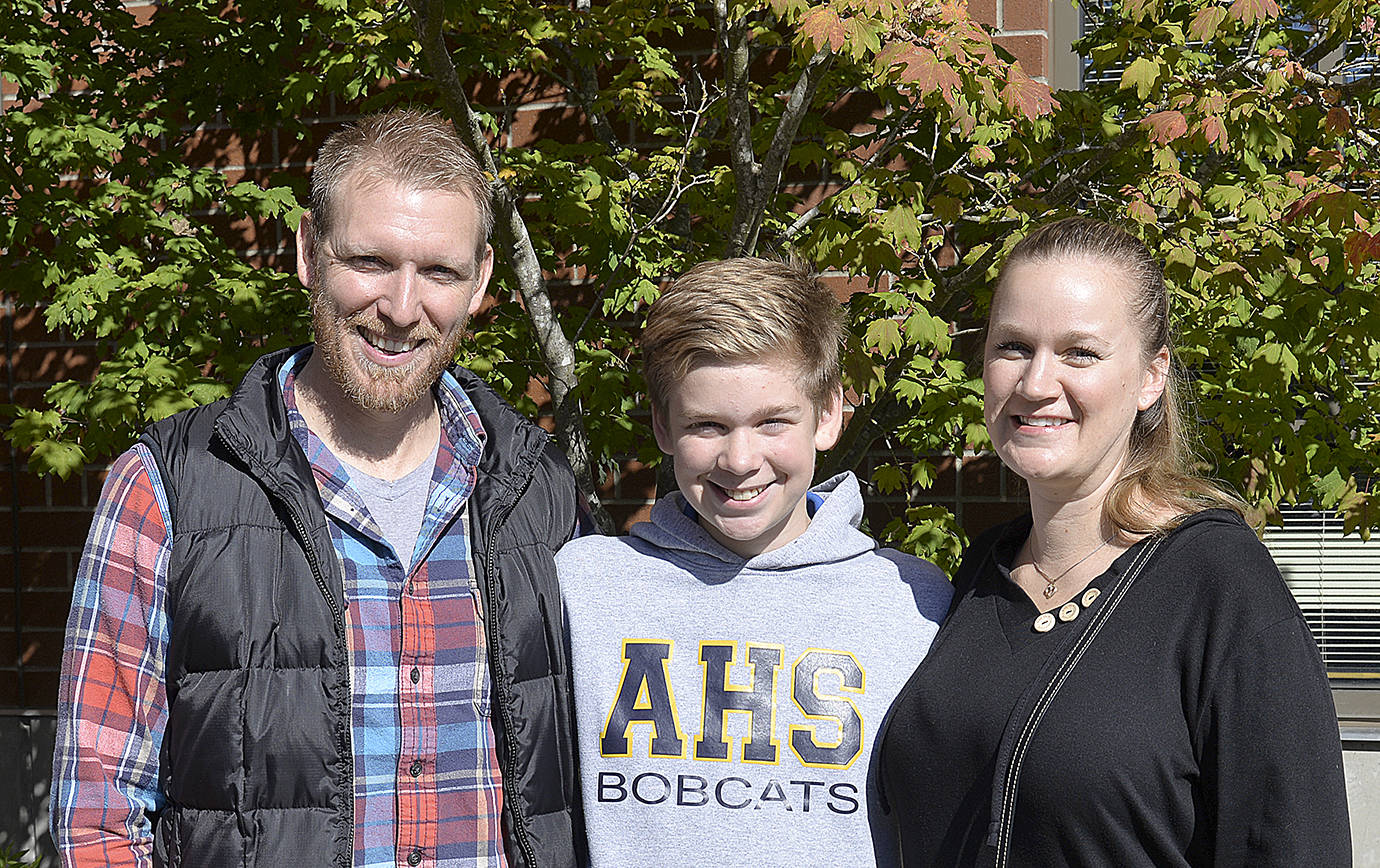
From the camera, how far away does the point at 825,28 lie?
249 cm

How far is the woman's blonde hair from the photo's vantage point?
6.20ft

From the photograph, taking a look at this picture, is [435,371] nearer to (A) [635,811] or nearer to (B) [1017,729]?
(A) [635,811]

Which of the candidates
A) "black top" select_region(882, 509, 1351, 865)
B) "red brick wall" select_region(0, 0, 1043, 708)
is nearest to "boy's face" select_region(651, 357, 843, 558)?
"black top" select_region(882, 509, 1351, 865)

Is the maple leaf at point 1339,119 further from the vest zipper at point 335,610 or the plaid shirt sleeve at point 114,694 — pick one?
the plaid shirt sleeve at point 114,694

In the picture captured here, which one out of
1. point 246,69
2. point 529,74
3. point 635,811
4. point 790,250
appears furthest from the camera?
point 529,74

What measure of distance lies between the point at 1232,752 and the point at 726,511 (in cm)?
86

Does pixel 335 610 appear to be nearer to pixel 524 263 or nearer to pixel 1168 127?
pixel 524 263

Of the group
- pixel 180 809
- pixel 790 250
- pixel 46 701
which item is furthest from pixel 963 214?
pixel 46 701

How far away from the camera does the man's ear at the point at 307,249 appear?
212 centimetres

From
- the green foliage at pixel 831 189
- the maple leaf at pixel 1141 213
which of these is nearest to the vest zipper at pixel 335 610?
the green foliage at pixel 831 189

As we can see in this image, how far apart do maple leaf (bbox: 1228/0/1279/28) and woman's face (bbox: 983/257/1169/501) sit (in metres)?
1.36

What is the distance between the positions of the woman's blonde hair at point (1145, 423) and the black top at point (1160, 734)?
7 cm

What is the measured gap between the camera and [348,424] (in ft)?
7.04

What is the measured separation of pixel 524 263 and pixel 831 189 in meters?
1.37
